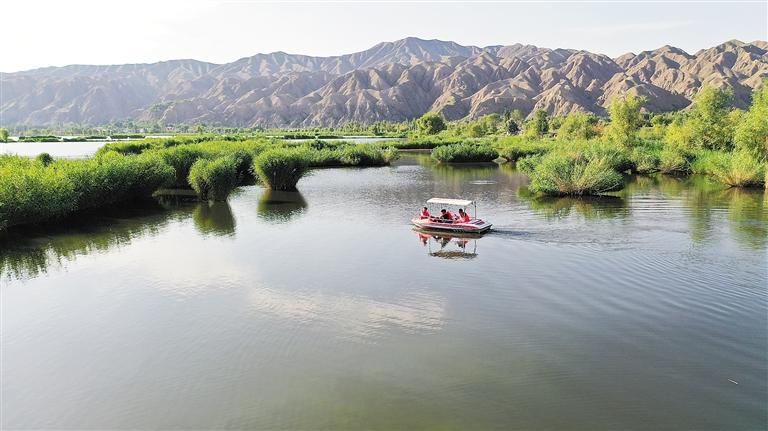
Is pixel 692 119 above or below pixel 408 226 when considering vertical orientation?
above

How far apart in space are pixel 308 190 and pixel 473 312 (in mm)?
33585

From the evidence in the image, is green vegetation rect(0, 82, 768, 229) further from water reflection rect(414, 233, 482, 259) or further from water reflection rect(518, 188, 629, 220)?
water reflection rect(414, 233, 482, 259)

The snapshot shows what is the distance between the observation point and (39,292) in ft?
65.5

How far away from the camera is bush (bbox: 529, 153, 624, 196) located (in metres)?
41.7

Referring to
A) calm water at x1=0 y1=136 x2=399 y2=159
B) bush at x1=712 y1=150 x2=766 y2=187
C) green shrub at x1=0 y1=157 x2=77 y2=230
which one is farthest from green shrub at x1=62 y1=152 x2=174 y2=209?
bush at x1=712 y1=150 x2=766 y2=187

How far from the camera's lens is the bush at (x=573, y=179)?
137 feet

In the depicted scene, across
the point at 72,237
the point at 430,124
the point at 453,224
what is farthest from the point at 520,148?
the point at 430,124

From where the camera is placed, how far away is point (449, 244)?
26719mm

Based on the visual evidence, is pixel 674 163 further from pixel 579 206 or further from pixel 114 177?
pixel 114 177

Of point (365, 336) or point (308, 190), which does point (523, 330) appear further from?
point (308, 190)

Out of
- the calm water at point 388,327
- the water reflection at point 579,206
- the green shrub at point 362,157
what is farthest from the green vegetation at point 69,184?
the green shrub at point 362,157

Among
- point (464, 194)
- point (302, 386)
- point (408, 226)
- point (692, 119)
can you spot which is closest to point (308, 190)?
point (464, 194)

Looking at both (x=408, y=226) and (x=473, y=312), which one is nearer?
(x=473, y=312)

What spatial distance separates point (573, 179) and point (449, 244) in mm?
18882
